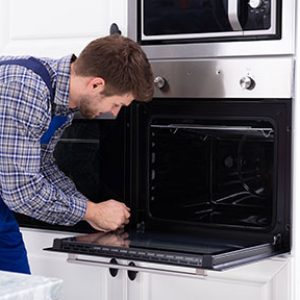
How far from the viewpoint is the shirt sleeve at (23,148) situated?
1.73m

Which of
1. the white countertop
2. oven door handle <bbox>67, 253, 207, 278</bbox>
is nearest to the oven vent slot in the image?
oven door handle <bbox>67, 253, 207, 278</bbox>

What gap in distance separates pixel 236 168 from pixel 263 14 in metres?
0.44

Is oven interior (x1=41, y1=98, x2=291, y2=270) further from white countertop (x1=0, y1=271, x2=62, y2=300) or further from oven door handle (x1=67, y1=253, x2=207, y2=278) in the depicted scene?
white countertop (x1=0, y1=271, x2=62, y2=300)

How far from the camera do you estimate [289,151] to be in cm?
186

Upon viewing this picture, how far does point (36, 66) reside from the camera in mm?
1803

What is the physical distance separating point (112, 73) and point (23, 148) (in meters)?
0.29

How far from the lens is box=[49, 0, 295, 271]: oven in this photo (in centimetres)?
183

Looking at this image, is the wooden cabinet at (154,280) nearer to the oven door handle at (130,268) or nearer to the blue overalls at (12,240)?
the oven door handle at (130,268)

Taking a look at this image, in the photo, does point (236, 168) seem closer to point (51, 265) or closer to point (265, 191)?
point (265, 191)

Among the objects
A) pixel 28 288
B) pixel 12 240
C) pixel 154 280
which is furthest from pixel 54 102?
pixel 28 288

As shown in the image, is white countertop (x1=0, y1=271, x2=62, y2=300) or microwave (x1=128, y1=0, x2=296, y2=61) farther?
microwave (x1=128, y1=0, x2=296, y2=61)

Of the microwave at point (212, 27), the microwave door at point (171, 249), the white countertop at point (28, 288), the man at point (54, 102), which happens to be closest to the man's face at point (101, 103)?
the man at point (54, 102)

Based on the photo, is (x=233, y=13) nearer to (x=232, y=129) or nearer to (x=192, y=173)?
(x=232, y=129)

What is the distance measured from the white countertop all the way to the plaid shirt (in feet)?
2.45
